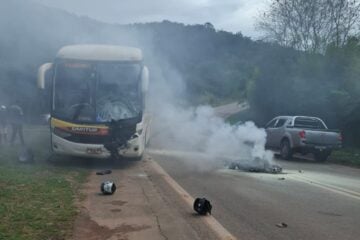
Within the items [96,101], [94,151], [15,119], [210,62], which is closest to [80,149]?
[94,151]

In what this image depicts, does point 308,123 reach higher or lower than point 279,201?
higher

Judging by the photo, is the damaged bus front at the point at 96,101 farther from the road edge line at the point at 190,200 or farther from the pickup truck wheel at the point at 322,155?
the pickup truck wheel at the point at 322,155

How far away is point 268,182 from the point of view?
1170 centimetres

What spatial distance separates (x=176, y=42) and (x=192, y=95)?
2253 millimetres

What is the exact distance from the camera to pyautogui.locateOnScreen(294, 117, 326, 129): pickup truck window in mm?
20109

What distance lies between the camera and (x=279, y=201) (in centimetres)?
915

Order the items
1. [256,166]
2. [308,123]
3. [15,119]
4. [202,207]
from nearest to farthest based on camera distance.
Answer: [202,207], [256,166], [15,119], [308,123]

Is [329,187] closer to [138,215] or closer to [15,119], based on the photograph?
[138,215]

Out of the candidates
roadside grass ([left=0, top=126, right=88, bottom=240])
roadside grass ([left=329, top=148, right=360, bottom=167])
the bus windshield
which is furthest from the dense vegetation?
roadside grass ([left=0, top=126, right=88, bottom=240])

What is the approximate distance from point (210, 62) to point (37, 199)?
52.1ft

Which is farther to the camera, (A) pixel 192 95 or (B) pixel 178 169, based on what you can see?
(A) pixel 192 95

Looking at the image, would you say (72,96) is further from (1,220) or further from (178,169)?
(1,220)

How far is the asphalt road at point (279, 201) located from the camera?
6996mm

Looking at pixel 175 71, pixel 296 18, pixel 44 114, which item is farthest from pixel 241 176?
pixel 296 18
